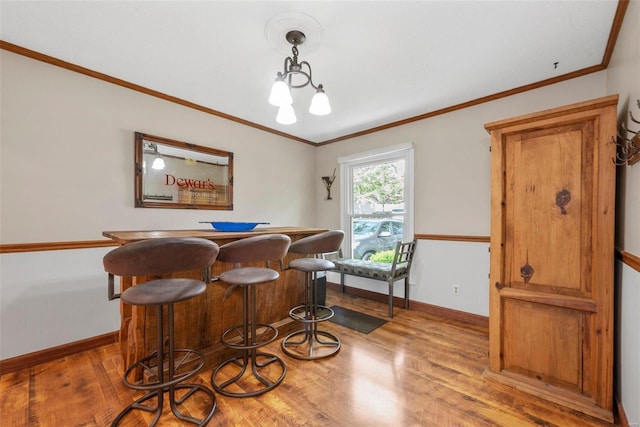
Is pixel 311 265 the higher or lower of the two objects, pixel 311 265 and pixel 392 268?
the higher

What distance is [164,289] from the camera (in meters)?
1.34

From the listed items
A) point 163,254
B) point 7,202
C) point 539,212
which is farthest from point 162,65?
point 539,212

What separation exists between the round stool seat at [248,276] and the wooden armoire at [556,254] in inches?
61.7

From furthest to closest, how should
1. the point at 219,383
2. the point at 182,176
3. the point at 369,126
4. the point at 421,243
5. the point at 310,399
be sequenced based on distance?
the point at 369,126
the point at 421,243
the point at 182,176
the point at 219,383
the point at 310,399

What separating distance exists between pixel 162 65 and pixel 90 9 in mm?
578

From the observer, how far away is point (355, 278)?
375cm

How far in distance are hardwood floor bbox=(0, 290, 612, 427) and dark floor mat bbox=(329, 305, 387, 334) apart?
1.30 ft

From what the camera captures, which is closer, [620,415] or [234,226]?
[620,415]

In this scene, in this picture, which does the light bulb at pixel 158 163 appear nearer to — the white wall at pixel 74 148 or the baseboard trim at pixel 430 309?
the white wall at pixel 74 148

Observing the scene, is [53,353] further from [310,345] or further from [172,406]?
[310,345]

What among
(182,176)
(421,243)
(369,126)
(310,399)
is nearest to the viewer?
(310,399)

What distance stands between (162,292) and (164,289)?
0.12 ft

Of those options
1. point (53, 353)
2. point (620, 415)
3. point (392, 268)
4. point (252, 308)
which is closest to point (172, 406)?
point (252, 308)

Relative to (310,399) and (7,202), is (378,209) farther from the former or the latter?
(7,202)
